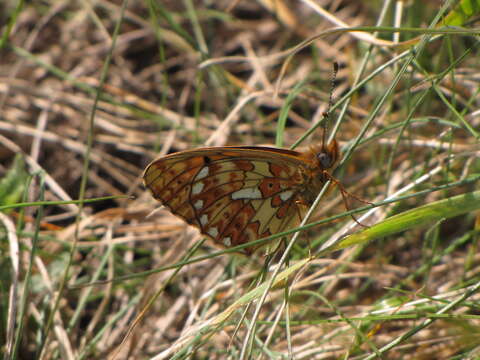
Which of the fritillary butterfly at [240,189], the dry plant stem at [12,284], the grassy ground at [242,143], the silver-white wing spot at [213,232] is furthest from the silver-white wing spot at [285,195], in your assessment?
the dry plant stem at [12,284]

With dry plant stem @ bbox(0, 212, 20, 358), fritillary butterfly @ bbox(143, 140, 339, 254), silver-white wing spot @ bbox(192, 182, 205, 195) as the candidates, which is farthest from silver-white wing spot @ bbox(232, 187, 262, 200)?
dry plant stem @ bbox(0, 212, 20, 358)

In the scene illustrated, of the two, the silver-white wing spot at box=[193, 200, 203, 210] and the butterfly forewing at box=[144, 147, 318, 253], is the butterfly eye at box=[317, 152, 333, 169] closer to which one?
the butterfly forewing at box=[144, 147, 318, 253]

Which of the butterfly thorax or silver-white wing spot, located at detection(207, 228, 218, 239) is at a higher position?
the butterfly thorax

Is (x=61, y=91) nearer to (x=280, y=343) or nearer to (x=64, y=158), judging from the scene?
(x=64, y=158)

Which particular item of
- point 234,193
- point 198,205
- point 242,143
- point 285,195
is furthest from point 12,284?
point 242,143

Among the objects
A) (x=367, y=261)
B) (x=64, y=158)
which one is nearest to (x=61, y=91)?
(x=64, y=158)

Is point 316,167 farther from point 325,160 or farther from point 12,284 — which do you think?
point 12,284
